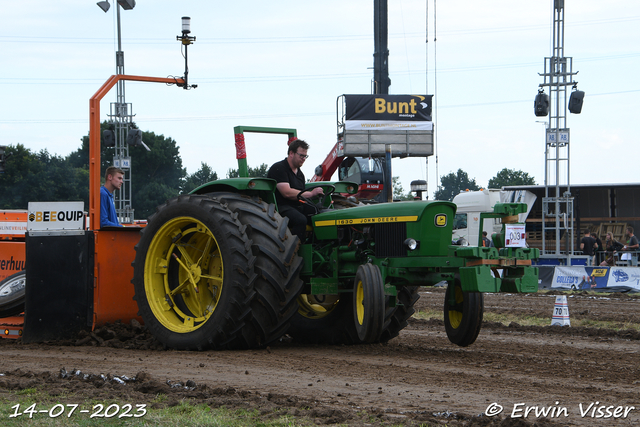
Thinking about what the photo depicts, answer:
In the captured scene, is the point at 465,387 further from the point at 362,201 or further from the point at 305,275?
the point at 362,201

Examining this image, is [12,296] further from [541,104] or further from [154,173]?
[154,173]

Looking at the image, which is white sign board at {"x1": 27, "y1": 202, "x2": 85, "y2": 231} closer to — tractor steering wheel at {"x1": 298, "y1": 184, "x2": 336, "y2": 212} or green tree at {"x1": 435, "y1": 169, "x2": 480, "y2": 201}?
tractor steering wheel at {"x1": 298, "y1": 184, "x2": 336, "y2": 212}

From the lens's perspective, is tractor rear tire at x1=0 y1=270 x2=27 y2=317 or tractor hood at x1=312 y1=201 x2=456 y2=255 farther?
tractor rear tire at x1=0 y1=270 x2=27 y2=317

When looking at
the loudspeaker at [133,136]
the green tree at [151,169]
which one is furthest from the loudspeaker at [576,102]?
the green tree at [151,169]

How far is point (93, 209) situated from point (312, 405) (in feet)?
14.7

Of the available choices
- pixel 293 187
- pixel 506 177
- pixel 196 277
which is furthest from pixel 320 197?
pixel 506 177

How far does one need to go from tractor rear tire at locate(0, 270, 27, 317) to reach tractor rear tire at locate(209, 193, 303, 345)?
274 centimetres

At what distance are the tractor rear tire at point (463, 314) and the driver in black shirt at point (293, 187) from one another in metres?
1.64

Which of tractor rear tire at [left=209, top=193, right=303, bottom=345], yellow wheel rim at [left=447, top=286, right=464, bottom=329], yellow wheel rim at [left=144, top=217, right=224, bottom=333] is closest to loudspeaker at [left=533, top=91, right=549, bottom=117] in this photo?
yellow wheel rim at [left=447, top=286, right=464, bottom=329]

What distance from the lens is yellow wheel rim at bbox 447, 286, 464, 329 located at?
278 inches

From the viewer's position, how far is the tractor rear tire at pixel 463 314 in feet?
22.3

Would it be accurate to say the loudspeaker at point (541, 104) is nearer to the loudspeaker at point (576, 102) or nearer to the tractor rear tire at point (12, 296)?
the loudspeaker at point (576, 102)

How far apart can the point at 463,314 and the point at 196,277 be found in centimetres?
267

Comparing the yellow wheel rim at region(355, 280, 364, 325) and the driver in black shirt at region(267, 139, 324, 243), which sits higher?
the driver in black shirt at region(267, 139, 324, 243)
